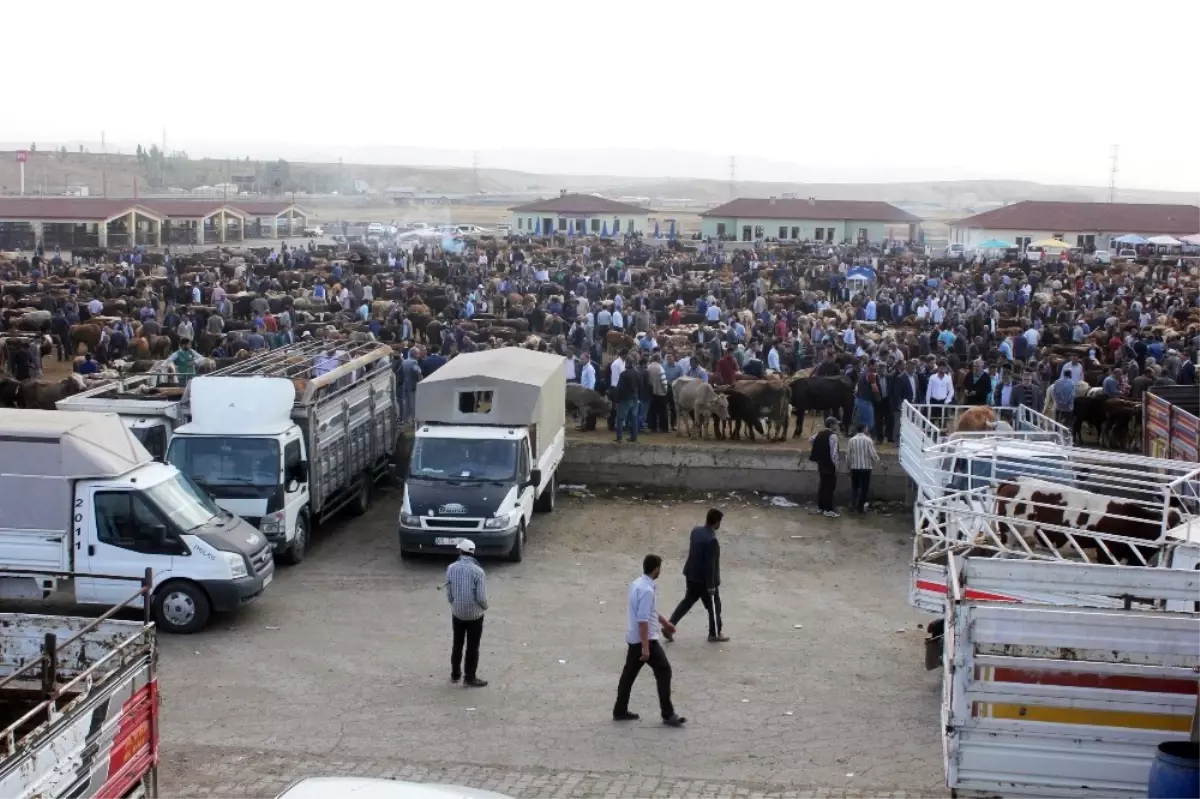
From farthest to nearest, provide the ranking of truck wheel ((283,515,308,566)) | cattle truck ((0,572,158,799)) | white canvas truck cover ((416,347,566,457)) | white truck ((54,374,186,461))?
white canvas truck cover ((416,347,566,457)) < white truck ((54,374,186,461)) < truck wheel ((283,515,308,566)) < cattle truck ((0,572,158,799))

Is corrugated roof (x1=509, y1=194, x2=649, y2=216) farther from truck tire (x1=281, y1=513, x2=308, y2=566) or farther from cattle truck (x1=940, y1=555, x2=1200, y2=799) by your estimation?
cattle truck (x1=940, y1=555, x2=1200, y2=799)

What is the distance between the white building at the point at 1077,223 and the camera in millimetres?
71875

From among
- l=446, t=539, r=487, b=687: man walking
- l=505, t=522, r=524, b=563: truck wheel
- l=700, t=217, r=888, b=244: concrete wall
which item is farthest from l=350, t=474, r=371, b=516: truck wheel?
l=700, t=217, r=888, b=244: concrete wall

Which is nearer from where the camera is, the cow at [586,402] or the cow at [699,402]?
the cow at [699,402]

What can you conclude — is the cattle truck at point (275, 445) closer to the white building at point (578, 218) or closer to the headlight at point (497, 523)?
the headlight at point (497, 523)

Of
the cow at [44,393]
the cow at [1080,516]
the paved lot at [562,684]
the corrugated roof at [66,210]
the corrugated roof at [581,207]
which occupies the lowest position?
the paved lot at [562,684]

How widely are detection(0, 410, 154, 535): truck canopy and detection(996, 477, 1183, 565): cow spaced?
349 inches

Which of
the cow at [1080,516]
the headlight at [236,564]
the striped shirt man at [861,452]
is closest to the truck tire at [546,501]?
the striped shirt man at [861,452]

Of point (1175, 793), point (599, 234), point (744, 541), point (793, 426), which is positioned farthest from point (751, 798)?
point (599, 234)

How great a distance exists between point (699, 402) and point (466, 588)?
1108 cm

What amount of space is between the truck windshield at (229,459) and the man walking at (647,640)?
20.8 ft

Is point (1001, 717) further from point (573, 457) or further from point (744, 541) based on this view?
point (573, 457)

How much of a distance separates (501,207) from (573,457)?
452ft

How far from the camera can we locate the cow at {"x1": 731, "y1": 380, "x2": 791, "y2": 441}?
22453 mm
